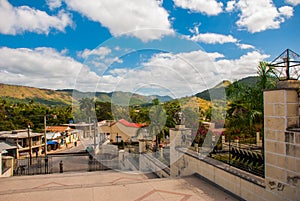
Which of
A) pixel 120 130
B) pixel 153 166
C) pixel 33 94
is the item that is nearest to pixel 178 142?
pixel 153 166

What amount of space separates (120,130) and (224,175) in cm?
2101

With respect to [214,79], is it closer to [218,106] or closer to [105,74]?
[218,106]

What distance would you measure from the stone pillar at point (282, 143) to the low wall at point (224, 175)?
1.09ft

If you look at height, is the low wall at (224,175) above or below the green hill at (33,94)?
below

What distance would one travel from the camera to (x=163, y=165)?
28.8ft

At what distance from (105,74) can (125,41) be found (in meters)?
1.55

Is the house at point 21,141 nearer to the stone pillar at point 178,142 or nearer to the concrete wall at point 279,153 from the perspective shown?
the stone pillar at point 178,142

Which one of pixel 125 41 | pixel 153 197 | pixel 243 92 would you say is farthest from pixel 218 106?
pixel 153 197

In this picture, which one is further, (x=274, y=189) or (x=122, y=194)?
(x=122, y=194)

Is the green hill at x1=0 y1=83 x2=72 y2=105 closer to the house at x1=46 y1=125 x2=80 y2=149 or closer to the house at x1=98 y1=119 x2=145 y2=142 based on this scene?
the house at x1=46 y1=125 x2=80 y2=149

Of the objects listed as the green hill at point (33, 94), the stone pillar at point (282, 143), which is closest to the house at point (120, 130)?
the stone pillar at point (282, 143)

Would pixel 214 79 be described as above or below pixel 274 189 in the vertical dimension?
above

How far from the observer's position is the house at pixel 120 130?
→ 21536mm

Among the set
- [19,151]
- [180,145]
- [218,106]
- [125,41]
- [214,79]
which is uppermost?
[125,41]
